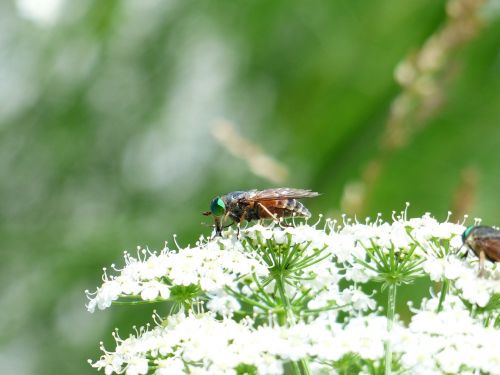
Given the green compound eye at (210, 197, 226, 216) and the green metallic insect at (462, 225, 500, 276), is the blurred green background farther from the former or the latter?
the green metallic insect at (462, 225, 500, 276)

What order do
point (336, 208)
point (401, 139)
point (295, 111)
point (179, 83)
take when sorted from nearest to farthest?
point (401, 139), point (336, 208), point (295, 111), point (179, 83)

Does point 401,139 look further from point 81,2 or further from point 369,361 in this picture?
point 81,2

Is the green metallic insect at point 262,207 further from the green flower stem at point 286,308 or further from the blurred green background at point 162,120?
the blurred green background at point 162,120

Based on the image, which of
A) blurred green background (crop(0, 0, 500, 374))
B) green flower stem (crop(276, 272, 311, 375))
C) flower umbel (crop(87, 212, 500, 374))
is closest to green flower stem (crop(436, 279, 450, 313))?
flower umbel (crop(87, 212, 500, 374))

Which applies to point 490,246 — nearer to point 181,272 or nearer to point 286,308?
point 286,308

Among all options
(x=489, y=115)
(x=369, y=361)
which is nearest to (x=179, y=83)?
(x=489, y=115)

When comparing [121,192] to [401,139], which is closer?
[401,139]

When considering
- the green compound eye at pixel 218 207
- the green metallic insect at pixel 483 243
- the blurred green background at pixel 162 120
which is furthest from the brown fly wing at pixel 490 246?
the blurred green background at pixel 162 120
